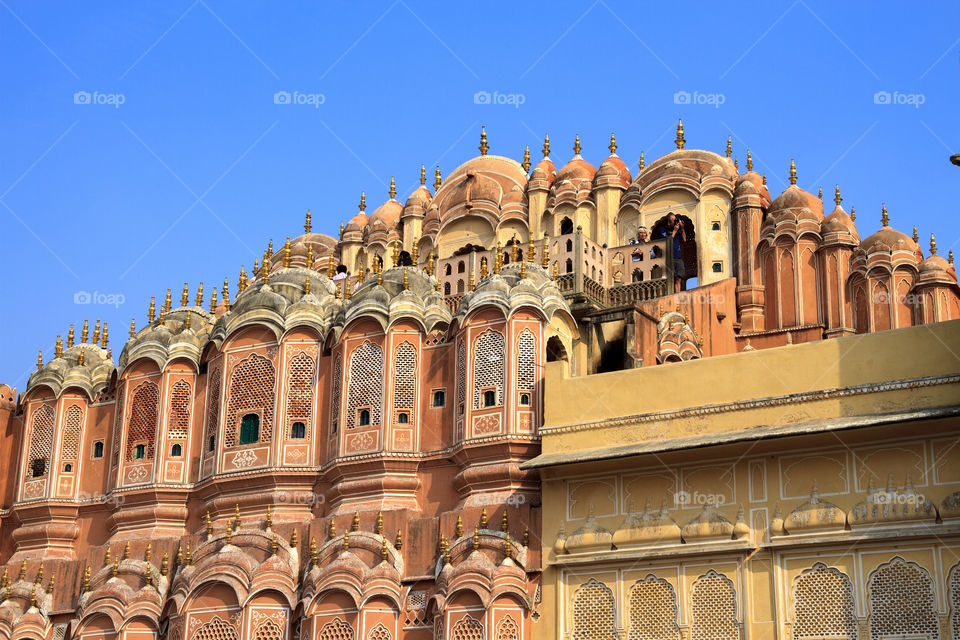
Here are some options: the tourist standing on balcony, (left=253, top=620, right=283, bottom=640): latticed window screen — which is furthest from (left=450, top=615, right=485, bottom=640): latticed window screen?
the tourist standing on balcony

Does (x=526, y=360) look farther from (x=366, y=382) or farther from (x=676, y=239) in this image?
(x=676, y=239)

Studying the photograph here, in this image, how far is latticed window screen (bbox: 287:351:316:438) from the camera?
23000 mm

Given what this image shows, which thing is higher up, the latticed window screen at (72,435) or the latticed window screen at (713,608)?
the latticed window screen at (72,435)

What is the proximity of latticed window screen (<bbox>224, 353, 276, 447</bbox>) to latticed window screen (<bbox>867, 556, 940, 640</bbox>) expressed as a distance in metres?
9.81

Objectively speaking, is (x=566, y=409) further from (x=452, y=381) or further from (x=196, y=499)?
(x=196, y=499)

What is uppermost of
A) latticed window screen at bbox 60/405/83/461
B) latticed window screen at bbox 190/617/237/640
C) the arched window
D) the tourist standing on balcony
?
the tourist standing on balcony

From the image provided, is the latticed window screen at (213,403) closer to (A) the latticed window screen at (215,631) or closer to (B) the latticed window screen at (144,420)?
(B) the latticed window screen at (144,420)

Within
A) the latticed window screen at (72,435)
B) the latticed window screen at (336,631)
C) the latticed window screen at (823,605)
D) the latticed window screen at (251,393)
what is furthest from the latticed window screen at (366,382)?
the latticed window screen at (823,605)

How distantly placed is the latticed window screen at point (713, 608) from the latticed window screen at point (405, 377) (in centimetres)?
571

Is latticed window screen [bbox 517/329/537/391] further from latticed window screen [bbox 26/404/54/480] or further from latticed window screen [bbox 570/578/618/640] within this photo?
latticed window screen [bbox 26/404/54/480]

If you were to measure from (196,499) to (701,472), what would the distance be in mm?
8771

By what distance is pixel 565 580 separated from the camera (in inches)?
770

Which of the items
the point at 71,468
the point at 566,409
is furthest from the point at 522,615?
the point at 71,468

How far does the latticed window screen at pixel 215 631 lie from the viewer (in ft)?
68.8
